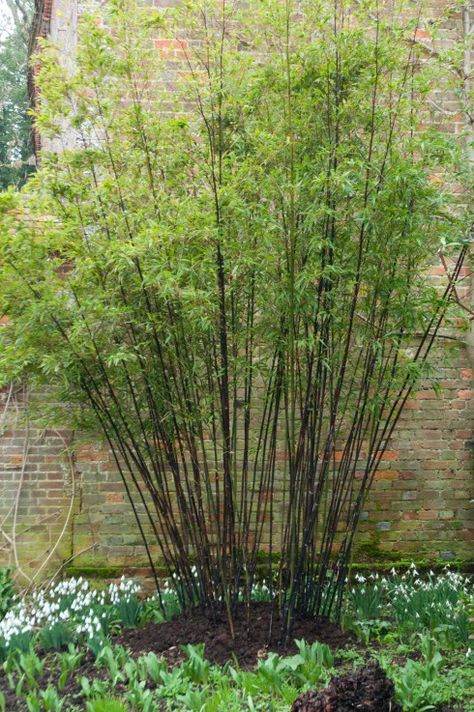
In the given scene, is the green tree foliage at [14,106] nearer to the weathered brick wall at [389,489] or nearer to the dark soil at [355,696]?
the weathered brick wall at [389,489]

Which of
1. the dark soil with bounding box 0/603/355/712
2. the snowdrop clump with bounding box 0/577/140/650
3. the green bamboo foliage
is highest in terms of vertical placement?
the green bamboo foliage

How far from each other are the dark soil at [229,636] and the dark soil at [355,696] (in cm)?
110

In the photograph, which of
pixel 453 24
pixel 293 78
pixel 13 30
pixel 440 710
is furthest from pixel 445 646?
pixel 13 30

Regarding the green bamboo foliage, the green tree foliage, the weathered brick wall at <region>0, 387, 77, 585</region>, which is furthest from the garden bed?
the green tree foliage

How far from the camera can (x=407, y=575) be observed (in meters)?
5.07

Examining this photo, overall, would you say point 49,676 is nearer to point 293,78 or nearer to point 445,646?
point 445,646

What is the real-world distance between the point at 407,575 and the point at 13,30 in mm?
17220

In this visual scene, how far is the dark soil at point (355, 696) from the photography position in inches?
95.0

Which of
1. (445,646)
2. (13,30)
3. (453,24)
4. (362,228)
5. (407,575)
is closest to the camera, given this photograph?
(362,228)

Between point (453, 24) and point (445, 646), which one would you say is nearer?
point (445, 646)

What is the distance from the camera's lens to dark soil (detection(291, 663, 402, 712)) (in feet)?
7.92

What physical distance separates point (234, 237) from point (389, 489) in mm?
2531

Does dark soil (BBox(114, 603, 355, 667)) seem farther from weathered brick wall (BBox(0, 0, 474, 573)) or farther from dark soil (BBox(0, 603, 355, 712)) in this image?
weathered brick wall (BBox(0, 0, 474, 573))

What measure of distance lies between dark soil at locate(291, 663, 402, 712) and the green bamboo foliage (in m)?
1.16
